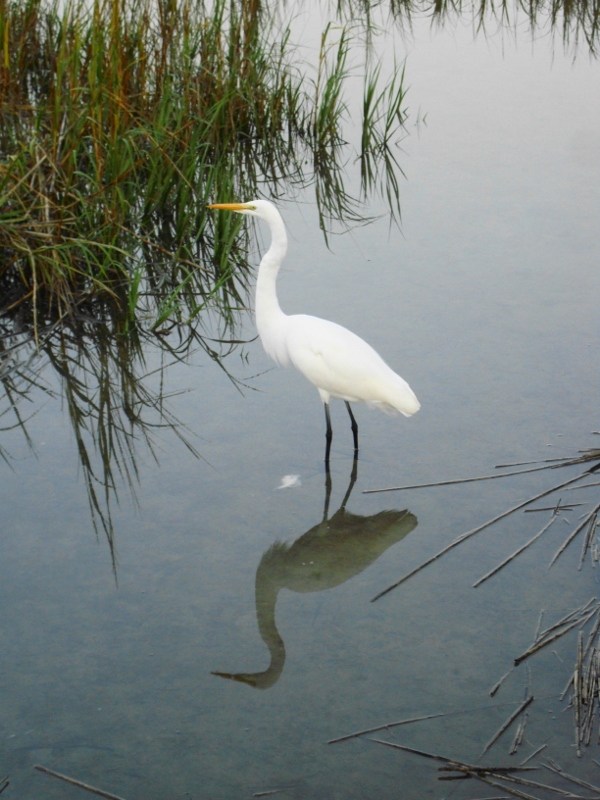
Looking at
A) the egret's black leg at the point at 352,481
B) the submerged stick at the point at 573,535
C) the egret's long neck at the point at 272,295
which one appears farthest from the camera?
the egret's long neck at the point at 272,295

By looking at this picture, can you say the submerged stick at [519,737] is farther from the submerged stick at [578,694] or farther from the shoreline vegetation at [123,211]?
the shoreline vegetation at [123,211]

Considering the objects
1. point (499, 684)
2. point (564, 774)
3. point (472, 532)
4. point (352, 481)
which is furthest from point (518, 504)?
point (564, 774)

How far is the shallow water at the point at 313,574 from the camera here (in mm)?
1919

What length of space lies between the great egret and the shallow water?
0.73ft

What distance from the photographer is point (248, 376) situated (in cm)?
366

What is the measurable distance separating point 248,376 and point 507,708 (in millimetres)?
1923

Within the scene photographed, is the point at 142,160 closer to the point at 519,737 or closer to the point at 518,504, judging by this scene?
the point at 518,504

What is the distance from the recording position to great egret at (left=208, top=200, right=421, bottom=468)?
2949mm

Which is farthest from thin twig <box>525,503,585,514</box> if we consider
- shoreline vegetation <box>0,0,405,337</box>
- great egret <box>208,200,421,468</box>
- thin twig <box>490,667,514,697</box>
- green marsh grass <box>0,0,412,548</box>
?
shoreline vegetation <box>0,0,405,337</box>

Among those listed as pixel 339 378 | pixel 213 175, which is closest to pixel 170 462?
pixel 339 378

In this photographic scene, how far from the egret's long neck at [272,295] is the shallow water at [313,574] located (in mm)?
278

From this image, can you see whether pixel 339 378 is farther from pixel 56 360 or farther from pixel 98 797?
pixel 98 797

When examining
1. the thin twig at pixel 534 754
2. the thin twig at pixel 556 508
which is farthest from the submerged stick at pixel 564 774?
the thin twig at pixel 556 508

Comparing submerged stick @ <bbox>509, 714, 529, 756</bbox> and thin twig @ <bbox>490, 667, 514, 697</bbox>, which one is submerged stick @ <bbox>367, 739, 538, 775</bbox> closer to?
submerged stick @ <bbox>509, 714, 529, 756</bbox>
